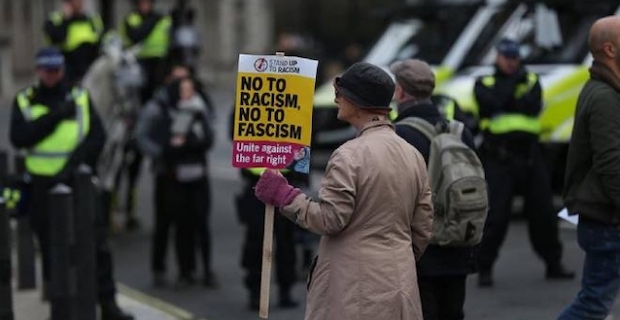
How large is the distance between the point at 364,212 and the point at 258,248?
4630 millimetres

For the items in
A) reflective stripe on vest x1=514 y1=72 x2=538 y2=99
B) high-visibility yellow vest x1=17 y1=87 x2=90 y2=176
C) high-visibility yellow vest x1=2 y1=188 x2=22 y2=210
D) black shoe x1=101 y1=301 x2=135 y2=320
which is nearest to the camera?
black shoe x1=101 y1=301 x2=135 y2=320

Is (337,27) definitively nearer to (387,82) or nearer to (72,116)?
(72,116)

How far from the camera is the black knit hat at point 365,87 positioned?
5816mm

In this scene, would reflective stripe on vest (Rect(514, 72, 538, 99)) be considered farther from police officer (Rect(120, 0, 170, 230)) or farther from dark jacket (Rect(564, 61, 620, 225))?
police officer (Rect(120, 0, 170, 230))

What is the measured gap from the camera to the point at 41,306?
10328 mm

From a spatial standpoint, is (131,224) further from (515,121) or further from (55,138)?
(515,121)

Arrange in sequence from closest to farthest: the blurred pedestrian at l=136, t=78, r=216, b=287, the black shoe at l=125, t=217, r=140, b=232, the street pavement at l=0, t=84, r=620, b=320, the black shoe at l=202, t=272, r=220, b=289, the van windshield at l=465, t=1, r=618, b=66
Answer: the street pavement at l=0, t=84, r=620, b=320
the blurred pedestrian at l=136, t=78, r=216, b=287
the black shoe at l=202, t=272, r=220, b=289
the black shoe at l=125, t=217, r=140, b=232
the van windshield at l=465, t=1, r=618, b=66

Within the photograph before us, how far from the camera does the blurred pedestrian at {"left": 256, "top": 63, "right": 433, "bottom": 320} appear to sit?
18.5 feet

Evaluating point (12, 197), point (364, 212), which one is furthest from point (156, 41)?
point (364, 212)

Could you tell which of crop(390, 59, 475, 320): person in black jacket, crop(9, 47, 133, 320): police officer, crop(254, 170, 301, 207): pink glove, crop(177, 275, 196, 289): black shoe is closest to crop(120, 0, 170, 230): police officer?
crop(177, 275, 196, 289): black shoe

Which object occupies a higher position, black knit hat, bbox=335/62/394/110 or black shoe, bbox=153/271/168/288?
black knit hat, bbox=335/62/394/110

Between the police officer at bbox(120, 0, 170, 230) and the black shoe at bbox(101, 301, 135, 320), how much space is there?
4803 mm

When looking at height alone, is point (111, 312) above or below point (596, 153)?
below

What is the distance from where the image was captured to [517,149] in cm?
1082
